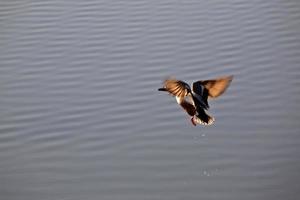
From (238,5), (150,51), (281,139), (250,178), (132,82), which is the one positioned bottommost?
(250,178)

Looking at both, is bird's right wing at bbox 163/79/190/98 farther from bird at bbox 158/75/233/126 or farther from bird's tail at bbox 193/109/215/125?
bird's tail at bbox 193/109/215/125

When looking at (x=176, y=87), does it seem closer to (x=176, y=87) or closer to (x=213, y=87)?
(x=176, y=87)

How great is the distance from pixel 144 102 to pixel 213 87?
1.55 metres

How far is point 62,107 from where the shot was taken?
20.4 ft

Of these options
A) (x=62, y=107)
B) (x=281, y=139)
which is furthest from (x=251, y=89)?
(x=62, y=107)

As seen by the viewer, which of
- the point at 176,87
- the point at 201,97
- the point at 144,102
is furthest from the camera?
the point at 144,102

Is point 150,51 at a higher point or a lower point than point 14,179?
higher

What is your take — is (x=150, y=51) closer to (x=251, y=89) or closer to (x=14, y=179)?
(x=251, y=89)

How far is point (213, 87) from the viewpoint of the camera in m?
4.68

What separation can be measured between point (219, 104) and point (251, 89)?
13.7 inches

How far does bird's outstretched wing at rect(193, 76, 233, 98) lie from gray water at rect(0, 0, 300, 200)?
808 millimetres

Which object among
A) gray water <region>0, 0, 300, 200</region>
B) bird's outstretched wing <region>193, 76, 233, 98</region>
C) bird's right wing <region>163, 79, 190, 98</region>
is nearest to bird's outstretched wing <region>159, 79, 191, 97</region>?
bird's right wing <region>163, 79, 190, 98</region>

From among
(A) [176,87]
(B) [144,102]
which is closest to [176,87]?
(A) [176,87]

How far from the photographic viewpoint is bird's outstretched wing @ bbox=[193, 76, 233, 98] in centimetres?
465
